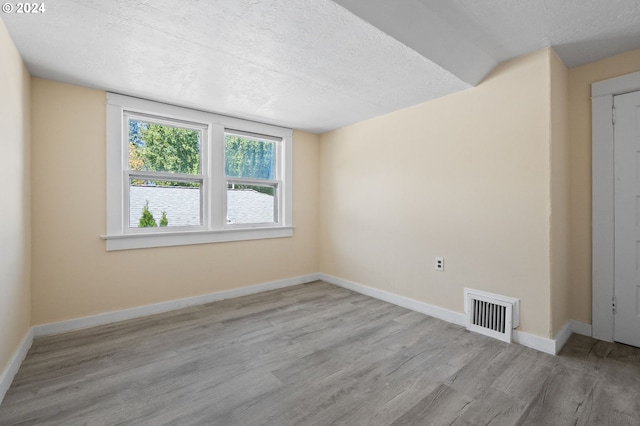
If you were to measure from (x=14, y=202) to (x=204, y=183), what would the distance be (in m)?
1.63

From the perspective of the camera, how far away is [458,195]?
280cm

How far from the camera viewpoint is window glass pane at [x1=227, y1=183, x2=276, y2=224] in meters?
3.69

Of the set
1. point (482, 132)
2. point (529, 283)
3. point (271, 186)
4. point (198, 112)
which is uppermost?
point (198, 112)

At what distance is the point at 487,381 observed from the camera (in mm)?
1875

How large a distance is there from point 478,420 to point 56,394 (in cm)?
243

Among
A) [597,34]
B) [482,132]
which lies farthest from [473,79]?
[597,34]

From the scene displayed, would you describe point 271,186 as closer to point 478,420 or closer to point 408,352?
point 408,352

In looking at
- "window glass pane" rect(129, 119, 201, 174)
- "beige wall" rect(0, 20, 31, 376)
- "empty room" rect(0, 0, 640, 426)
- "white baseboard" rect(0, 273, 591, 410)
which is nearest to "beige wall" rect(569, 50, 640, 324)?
"empty room" rect(0, 0, 640, 426)

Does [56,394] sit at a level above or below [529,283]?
below

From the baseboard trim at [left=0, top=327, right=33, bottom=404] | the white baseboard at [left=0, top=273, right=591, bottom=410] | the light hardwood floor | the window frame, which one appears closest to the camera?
the light hardwood floor

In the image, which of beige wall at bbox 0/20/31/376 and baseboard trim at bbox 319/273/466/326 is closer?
beige wall at bbox 0/20/31/376

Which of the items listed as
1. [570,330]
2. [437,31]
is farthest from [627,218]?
[437,31]

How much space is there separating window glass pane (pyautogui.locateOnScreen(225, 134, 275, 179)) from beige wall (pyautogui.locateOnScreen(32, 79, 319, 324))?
114 cm

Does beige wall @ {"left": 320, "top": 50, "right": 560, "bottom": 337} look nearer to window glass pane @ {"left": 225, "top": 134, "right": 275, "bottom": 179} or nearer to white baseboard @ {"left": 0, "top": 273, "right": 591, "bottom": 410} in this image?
white baseboard @ {"left": 0, "top": 273, "right": 591, "bottom": 410}
